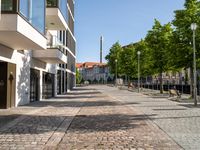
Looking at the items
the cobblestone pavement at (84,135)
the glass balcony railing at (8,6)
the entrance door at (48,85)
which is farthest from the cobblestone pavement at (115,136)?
the entrance door at (48,85)

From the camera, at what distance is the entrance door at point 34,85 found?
28484 mm

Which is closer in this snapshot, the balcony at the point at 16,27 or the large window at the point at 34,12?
the balcony at the point at 16,27

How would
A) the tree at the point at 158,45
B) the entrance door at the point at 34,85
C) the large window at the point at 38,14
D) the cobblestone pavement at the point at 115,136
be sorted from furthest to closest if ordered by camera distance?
1. the tree at the point at 158,45
2. the entrance door at the point at 34,85
3. the large window at the point at 38,14
4. the cobblestone pavement at the point at 115,136

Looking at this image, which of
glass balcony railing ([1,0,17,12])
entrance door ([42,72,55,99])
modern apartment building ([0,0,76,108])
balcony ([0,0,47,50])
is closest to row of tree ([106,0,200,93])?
modern apartment building ([0,0,76,108])

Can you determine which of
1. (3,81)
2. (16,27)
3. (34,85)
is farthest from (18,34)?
(34,85)

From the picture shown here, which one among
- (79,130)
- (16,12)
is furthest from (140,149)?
(16,12)

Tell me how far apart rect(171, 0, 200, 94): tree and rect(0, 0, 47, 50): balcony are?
14238 millimetres

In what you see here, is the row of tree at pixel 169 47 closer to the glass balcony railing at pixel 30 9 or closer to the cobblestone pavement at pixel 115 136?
the glass balcony railing at pixel 30 9

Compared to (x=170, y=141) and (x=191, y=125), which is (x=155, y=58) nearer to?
(x=191, y=125)

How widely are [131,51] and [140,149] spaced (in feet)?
221

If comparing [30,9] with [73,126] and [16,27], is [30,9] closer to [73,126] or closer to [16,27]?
[16,27]

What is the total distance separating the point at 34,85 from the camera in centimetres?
2972

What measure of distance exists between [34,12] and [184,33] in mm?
14889

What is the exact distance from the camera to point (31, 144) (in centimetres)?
945
